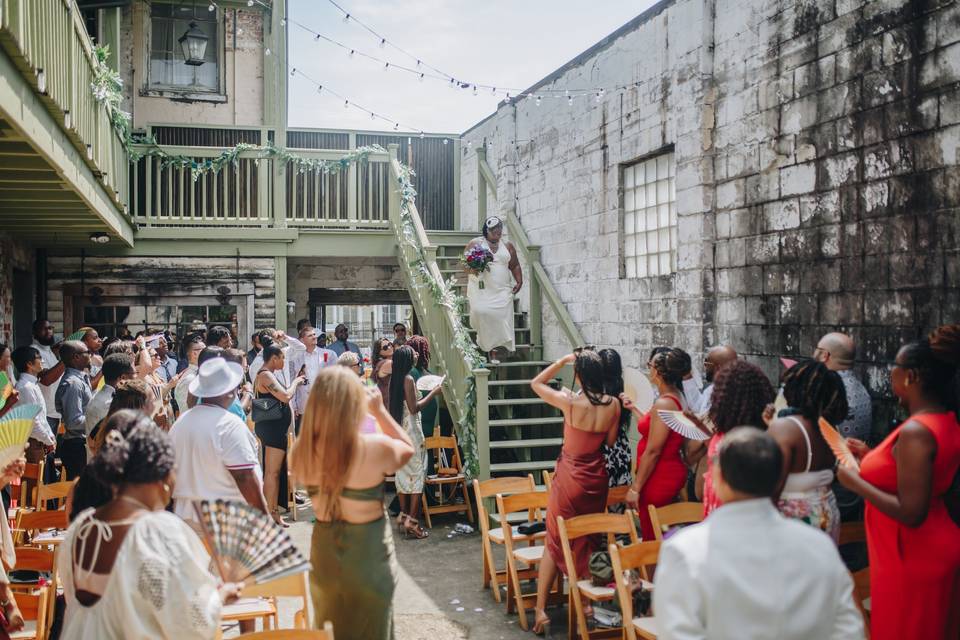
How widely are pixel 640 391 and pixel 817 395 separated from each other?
195cm

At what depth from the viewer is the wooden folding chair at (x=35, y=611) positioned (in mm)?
3693

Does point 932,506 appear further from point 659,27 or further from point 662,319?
point 659,27

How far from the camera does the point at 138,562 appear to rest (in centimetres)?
268

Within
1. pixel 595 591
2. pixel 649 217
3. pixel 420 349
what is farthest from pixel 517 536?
pixel 649 217

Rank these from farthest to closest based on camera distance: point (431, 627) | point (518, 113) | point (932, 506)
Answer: point (518, 113)
point (431, 627)
point (932, 506)

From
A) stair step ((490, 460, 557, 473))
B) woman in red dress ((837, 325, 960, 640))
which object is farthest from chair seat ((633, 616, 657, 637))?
stair step ((490, 460, 557, 473))

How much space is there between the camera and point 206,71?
1527cm

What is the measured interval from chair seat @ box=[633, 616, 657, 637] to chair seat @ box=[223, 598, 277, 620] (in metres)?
1.89

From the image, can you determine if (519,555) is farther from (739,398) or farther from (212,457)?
(739,398)

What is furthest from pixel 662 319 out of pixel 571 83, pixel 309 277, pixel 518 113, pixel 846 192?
pixel 309 277

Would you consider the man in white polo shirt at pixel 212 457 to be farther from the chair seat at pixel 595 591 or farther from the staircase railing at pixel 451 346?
the staircase railing at pixel 451 346

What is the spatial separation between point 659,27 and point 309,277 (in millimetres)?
8946

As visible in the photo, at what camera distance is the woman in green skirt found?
3.62m

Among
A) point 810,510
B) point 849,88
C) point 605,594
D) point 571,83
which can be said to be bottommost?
point 605,594
